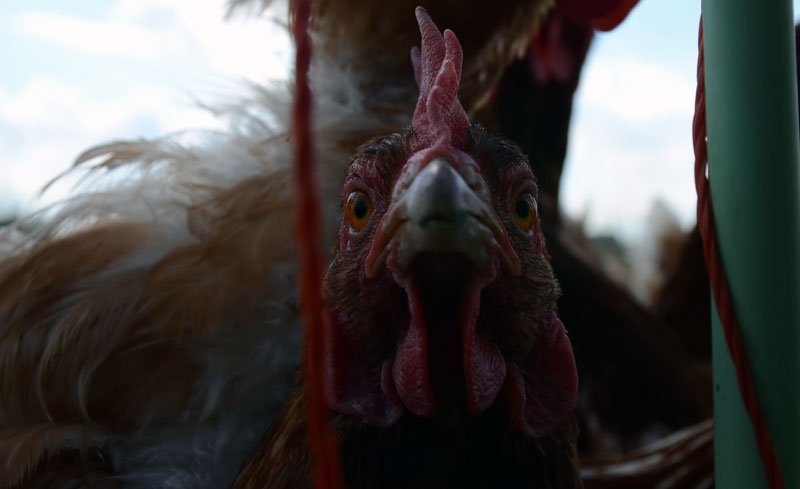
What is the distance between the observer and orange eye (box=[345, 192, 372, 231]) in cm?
99

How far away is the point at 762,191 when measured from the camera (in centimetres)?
89

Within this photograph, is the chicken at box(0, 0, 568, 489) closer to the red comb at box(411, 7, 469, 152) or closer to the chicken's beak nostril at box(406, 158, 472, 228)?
the red comb at box(411, 7, 469, 152)

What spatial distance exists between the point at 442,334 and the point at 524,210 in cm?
24

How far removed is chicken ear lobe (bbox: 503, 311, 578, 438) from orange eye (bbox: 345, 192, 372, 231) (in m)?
0.34

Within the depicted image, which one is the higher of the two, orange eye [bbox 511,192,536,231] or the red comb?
the red comb

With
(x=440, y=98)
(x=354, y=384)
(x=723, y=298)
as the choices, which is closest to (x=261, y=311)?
(x=354, y=384)

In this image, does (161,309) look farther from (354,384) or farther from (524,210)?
(524,210)

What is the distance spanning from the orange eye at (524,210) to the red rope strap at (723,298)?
0.26 m

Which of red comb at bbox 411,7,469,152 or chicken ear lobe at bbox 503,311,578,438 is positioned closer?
red comb at bbox 411,7,469,152

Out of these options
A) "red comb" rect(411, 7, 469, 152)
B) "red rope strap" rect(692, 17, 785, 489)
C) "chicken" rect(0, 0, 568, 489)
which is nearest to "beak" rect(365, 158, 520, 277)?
"red comb" rect(411, 7, 469, 152)

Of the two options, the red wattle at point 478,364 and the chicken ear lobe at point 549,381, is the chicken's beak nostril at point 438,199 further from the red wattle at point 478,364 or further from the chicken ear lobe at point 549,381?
the chicken ear lobe at point 549,381

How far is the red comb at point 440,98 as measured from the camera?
0.91 metres

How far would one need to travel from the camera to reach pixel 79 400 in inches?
50.5

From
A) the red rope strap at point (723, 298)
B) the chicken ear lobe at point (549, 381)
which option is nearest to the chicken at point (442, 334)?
the chicken ear lobe at point (549, 381)
